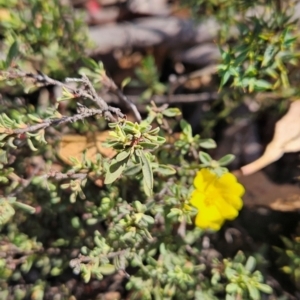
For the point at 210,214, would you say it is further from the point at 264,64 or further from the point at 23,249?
the point at 23,249

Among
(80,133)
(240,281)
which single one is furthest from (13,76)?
(240,281)

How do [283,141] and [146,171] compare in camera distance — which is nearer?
[146,171]

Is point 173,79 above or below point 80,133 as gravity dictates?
above

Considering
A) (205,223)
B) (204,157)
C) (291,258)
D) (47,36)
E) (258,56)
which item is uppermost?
(258,56)

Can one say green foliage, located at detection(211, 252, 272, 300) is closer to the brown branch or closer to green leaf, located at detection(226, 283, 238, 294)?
green leaf, located at detection(226, 283, 238, 294)

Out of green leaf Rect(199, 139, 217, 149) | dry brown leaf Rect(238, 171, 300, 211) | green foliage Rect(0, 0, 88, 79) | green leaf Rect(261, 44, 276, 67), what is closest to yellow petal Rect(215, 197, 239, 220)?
green leaf Rect(199, 139, 217, 149)

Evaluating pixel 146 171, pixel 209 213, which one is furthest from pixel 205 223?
pixel 146 171

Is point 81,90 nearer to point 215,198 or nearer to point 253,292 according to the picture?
point 215,198

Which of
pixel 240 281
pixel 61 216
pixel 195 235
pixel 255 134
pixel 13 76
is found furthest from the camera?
pixel 255 134
